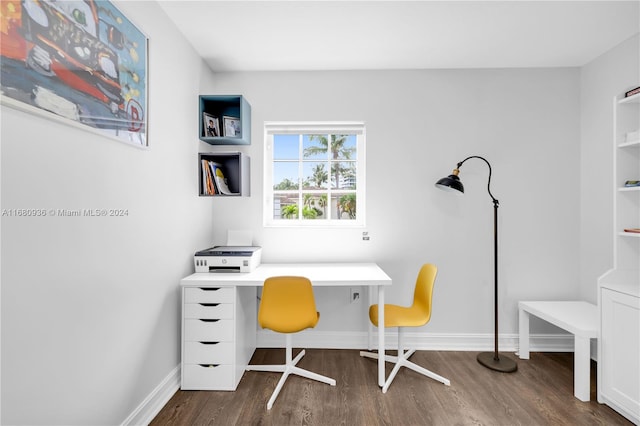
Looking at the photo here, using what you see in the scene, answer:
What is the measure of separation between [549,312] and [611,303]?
1.82ft

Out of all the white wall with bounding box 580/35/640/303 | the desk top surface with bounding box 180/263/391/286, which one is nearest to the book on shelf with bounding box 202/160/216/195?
the desk top surface with bounding box 180/263/391/286

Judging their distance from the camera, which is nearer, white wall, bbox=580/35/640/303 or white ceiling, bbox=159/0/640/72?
white ceiling, bbox=159/0/640/72

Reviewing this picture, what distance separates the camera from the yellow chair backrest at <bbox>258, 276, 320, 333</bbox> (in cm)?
222

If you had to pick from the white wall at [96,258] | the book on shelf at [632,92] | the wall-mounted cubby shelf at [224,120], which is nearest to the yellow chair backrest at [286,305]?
the white wall at [96,258]

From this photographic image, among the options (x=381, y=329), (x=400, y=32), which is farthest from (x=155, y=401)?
(x=400, y=32)

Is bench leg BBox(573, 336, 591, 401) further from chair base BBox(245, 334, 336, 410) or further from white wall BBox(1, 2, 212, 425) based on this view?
white wall BBox(1, 2, 212, 425)

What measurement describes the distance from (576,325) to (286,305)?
2067mm

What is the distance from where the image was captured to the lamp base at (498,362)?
2.63 meters

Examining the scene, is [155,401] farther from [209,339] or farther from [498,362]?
[498,362]

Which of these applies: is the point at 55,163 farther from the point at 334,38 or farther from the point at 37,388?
the point at 334,38

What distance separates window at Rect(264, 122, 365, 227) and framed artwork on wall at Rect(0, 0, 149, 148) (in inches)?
57.0

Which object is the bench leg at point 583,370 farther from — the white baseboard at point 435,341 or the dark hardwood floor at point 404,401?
the white baseboard at point 435,341

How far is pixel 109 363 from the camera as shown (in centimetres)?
166

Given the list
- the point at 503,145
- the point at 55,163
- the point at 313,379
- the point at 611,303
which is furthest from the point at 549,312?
the point at 55,163
